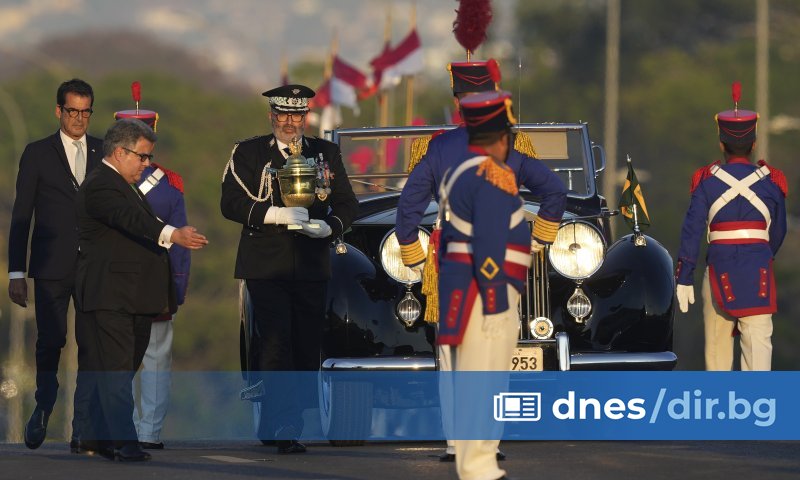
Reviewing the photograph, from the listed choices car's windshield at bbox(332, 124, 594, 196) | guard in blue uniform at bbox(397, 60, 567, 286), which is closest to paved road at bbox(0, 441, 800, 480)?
guard in blue uniform at bbox(397, 60, 567, 286)

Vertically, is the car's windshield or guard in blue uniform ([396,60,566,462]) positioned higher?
the car's windshield

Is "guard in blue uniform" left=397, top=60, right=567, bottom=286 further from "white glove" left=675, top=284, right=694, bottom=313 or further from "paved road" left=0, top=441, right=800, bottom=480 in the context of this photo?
"white glove" left=675, top=284, right=694, bottom=313

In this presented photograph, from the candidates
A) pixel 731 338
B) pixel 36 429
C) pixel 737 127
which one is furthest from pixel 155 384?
pixel 737 127

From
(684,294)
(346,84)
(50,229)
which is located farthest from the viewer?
(346,84)

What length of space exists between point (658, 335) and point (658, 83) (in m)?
59.0

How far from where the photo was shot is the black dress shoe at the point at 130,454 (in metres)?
11.5

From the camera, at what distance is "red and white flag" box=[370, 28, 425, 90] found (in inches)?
1315

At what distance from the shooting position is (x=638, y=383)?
12625 millimetres

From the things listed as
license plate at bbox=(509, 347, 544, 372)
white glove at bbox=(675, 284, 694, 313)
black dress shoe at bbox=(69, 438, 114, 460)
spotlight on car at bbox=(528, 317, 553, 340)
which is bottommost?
black dress shoe at bbox=(69, 438, 114, 460)

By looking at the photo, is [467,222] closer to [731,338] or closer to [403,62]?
[731,338]

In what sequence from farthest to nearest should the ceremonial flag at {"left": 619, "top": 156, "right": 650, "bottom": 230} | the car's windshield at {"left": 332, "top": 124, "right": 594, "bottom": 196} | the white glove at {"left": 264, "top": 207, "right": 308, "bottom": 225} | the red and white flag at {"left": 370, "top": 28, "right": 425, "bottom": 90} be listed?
the red and white flag at {"left": 370, "top": 28, "right": 425, "bottom": 90} → the car's windshield at {"left": 332, "top": 124, "right": 594, "bottom": 196} → the ceremonial flag at {"left": 619, "top": 156, "right": 650, "bottom": 230} → the white glove at {"left": 264, "top": 207, "right": 308, "bottom": 225}

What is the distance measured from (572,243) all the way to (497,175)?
318cm

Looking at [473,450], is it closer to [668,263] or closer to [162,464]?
[162,464]

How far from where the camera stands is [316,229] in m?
12.0
